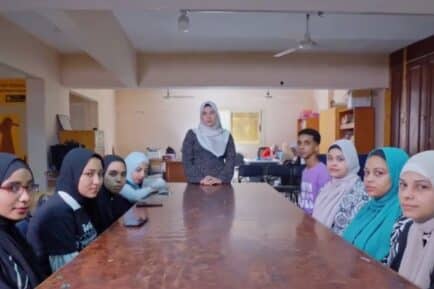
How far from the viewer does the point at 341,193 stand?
2391mm

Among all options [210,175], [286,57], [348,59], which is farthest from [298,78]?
[210,175]

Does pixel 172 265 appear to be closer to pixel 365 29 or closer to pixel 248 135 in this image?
pixel 365 29

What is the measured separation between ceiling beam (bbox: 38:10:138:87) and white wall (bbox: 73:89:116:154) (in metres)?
2.51

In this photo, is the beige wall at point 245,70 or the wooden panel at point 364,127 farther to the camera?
the wooden panel at point 364,127

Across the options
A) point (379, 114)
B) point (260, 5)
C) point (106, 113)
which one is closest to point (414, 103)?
point (379, 114)

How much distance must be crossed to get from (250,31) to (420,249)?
13.5 ft

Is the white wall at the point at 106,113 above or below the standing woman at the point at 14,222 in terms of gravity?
above

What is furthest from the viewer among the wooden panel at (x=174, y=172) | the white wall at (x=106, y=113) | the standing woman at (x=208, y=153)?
the white wall at (x=106, y=113)

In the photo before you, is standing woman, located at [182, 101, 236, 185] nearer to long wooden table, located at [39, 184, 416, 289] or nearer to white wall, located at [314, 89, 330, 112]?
long wooden table, located at [39, 184, 416, 289]

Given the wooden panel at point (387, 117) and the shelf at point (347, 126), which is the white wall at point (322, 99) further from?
the wooden panel at point (387, 117)

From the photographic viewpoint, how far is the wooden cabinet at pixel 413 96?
5523mm

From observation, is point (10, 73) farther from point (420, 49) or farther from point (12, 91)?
point (420, 49)

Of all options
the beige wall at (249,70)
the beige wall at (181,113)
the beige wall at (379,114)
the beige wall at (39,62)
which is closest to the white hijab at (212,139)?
the beige wall at (39,62)

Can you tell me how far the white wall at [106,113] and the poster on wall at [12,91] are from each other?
1996mm
